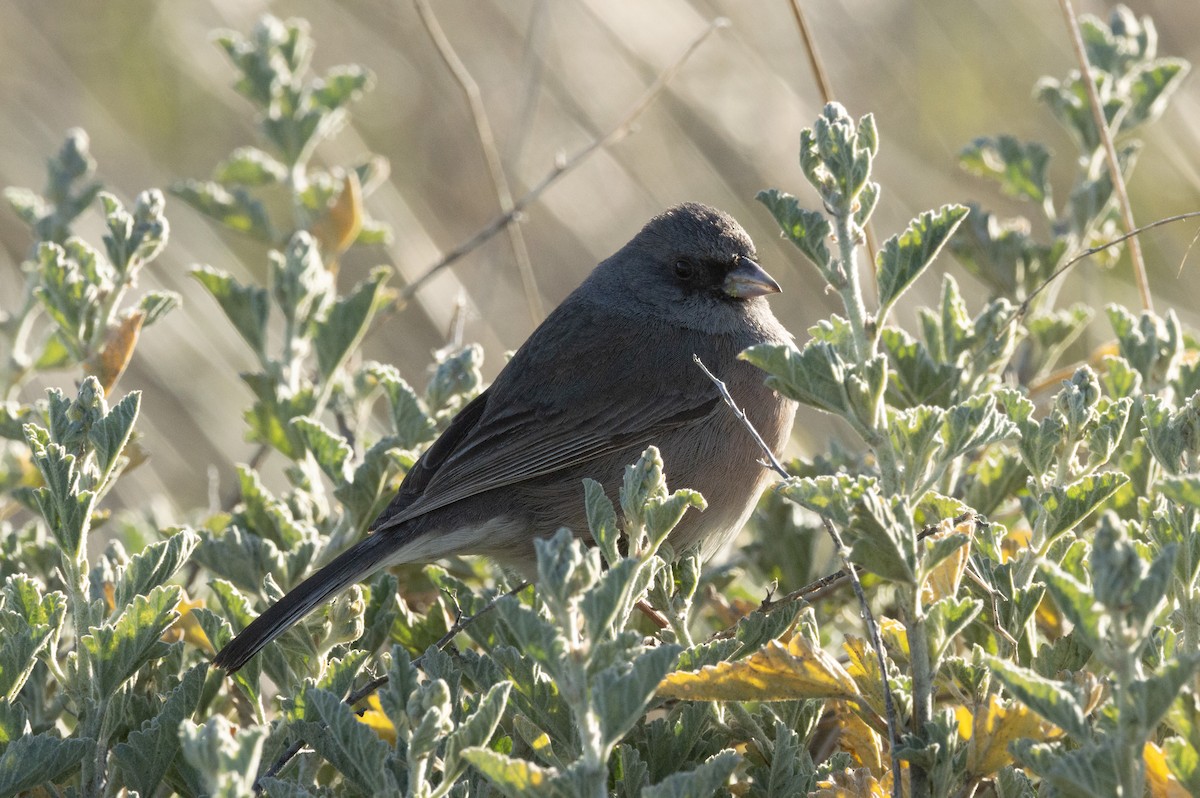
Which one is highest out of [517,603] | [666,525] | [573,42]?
[573,42]

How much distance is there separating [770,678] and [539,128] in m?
4.98

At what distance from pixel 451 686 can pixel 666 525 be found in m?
0.42

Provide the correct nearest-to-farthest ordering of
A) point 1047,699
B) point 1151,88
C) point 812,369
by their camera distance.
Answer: point 1047,699, point 812,369, point 1151,88

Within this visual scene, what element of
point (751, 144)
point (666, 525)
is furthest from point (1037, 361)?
point (751, 144)

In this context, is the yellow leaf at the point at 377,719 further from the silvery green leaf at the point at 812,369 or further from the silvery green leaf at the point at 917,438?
the silvery green leaf at the point at 917,438

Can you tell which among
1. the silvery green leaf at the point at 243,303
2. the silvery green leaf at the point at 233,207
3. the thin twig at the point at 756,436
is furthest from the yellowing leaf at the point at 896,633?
the silvery green leaf at the point at 233,207

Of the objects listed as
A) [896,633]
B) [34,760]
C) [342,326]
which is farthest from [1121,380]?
[34,760]

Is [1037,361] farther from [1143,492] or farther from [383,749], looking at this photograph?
[383,749]

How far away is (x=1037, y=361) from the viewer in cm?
344

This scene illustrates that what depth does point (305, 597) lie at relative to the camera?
2.49 meters

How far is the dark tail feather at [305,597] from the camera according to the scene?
2.31m

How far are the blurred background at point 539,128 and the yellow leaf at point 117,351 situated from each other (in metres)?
2.63

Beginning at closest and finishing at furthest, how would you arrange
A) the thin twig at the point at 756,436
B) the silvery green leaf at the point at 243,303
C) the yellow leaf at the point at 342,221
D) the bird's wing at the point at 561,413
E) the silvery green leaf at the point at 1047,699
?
the silvery green leaf at the point at 1047,699 → the thin twig at the point at 756,436 → the silvery green leaf at the point at 243,303 → the bird's wing at the point at 561,413 → the yellow leaf at the point at 342,221

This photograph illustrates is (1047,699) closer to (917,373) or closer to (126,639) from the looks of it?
(917,373)
